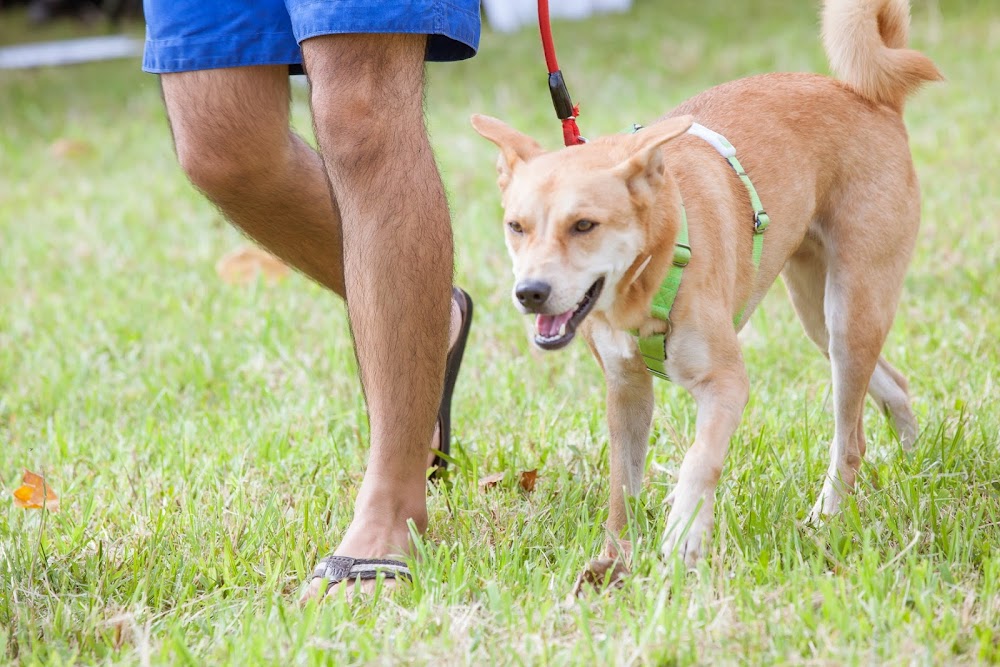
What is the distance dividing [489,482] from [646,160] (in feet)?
3.25

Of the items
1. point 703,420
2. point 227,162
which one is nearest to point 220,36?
point 227,162

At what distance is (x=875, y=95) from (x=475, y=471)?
1.49 metres

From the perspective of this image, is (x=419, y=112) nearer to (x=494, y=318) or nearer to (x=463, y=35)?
(x=463, y=35)

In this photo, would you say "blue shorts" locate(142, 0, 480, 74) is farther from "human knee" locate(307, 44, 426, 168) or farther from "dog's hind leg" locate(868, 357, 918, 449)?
"dog's hind leg" locate(868, 357, 918, 449)

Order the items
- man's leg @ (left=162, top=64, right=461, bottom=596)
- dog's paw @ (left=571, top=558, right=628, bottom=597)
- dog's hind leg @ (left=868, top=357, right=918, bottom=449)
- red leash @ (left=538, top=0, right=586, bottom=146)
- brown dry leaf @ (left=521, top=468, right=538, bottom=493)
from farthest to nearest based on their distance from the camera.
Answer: dog's hind leg @ (left=868, top=357, right=918, bottom=449) → brown dry leaf @ (left=521, top=468, right=538, bottom=493) → red leash @ (left=538, top=0, right=586, bottom=146) → man's leg @ (left=162, top=64, right=461, bottom=596) → dog's paw @ (left=571, top=558, right=628, bottom=597)

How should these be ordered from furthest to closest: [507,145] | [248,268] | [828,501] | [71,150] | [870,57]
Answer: [71,150], [248,268], [870,57], [828,501], [507,145]

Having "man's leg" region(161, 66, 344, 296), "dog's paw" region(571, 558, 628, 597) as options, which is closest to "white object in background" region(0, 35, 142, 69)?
"man's leg" region(161, 66, 344, 296)

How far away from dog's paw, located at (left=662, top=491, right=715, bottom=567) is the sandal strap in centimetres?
55

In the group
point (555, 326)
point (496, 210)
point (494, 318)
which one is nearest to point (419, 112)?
point (555, 326)

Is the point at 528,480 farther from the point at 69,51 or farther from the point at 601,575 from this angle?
the point at 69,51

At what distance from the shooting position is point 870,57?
312 cm

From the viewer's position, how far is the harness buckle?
2.80 m

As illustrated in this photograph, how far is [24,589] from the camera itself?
247cm

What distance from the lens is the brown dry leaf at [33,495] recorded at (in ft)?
9.57
